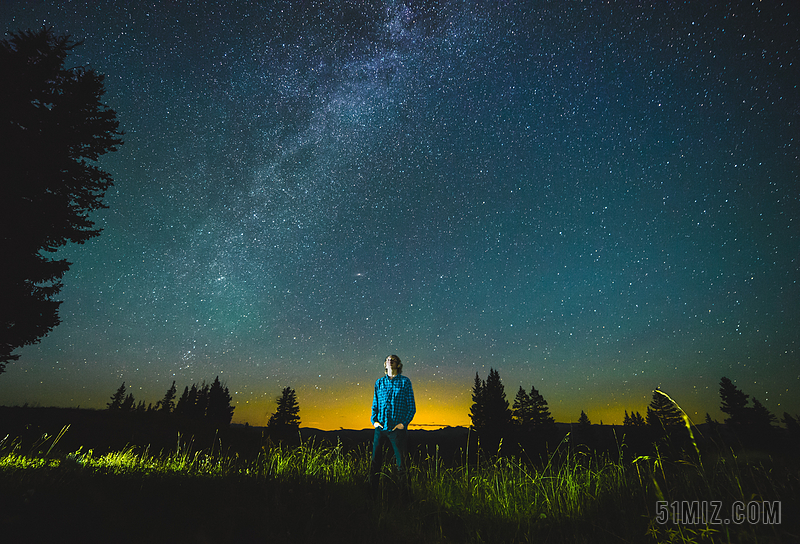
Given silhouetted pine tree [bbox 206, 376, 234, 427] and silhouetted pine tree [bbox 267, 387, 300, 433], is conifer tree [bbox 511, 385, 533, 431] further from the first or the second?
silhouetted pine tree [bbox 206, 376, 234, 427]

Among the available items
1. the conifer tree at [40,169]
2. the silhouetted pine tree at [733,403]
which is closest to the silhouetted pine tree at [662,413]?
the silhouetted pine tree at [733,403]

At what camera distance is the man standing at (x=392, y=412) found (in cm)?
448

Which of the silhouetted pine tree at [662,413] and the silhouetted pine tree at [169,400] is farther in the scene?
the silhouetted pine tree at [169,400]

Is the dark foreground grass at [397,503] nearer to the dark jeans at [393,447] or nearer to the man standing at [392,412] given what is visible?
Result: the dark jeans at [393,447]

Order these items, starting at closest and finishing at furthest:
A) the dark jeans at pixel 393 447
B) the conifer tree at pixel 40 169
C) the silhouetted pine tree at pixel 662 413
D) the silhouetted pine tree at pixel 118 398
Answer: the dark jeans at pixel 393 447 < the conifer tree at pixel 40 169 < the silhouetted pine tree at pixel 662 413 < the silhouetted pine tree at pixel 118 398

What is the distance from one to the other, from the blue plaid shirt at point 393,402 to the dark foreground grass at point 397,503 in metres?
0.74

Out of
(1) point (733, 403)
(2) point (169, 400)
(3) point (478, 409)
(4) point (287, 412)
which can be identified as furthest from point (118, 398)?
(1) point (733, 403)

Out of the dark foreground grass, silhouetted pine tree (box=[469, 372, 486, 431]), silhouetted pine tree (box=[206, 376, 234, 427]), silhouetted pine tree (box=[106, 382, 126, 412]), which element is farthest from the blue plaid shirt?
silhouetted pine tree (box=[106, 382, 126, 412])

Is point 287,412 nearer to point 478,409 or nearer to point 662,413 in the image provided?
point 478,409

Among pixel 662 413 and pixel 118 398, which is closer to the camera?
pixel 662 413

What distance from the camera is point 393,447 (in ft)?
15.0

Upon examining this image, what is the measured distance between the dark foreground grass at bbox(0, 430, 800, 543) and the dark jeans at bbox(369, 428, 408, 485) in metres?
0.18

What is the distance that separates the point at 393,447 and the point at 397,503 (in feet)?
2.14

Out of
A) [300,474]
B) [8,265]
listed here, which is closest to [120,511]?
[300,474]
